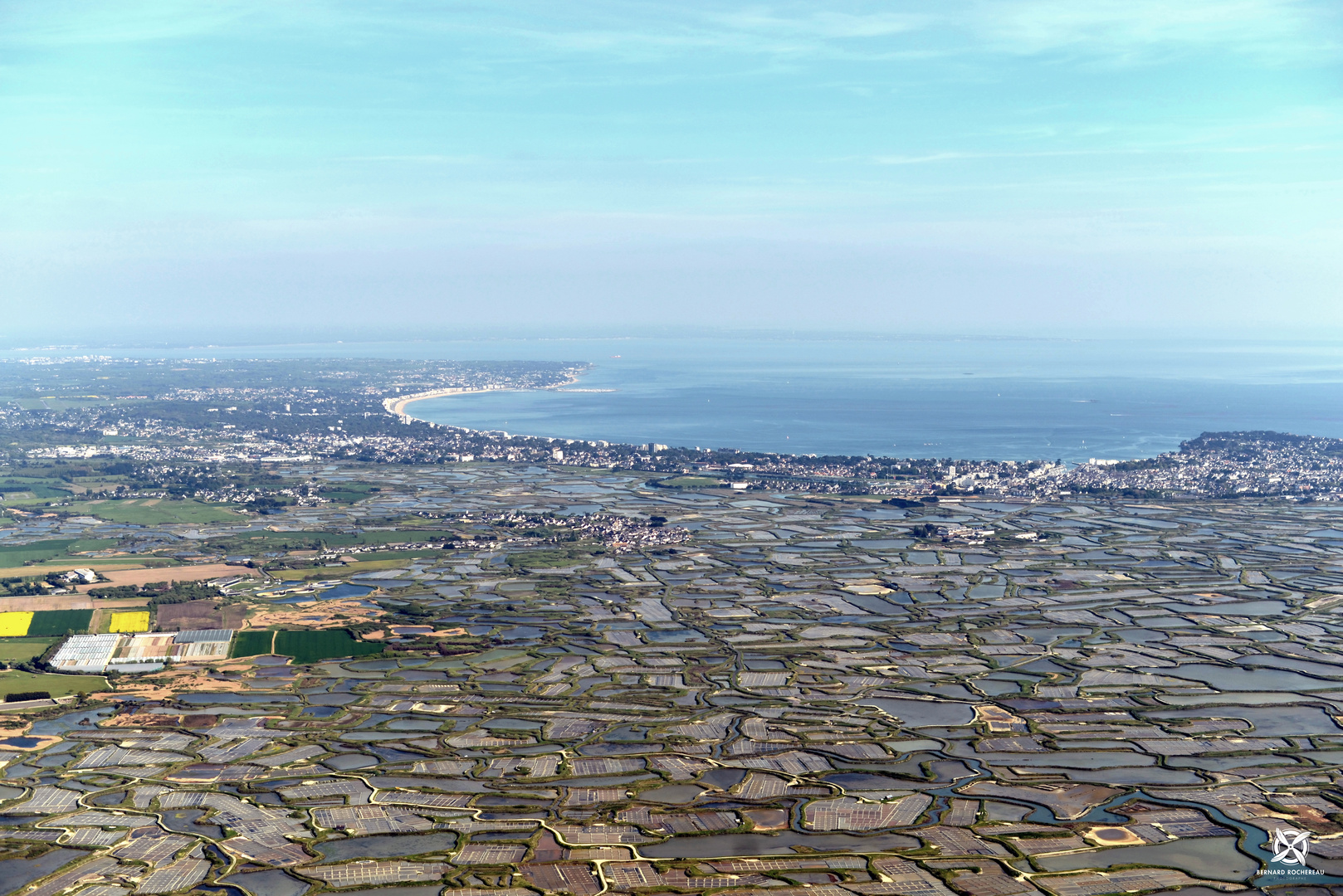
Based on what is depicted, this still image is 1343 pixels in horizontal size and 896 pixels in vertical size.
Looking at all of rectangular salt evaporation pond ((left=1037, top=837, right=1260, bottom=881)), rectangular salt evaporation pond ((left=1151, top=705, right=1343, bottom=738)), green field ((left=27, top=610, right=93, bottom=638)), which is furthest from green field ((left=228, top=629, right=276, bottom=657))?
rectangular salt evaporation pond ((left=1151, top=705, right=1343, bottom=738))

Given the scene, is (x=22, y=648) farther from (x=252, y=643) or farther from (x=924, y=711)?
(x=924, y=711)

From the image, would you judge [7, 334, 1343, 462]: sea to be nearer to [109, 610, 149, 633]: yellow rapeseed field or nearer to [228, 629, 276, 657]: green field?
[228, 629, 276, 657]: green field

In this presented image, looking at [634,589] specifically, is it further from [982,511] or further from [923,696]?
[982,511]

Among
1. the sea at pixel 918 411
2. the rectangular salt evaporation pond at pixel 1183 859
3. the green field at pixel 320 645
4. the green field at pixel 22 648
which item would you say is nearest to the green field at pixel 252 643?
the green field at pixel 320 645

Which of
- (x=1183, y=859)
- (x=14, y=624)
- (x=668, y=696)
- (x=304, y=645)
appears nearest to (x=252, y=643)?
(x=304, y=645)

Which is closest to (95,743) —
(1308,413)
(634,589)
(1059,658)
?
(634,589)

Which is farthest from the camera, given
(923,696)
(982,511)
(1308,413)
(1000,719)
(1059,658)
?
(1308,413)

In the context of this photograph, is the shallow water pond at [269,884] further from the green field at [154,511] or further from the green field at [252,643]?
the green field at [154,511]
